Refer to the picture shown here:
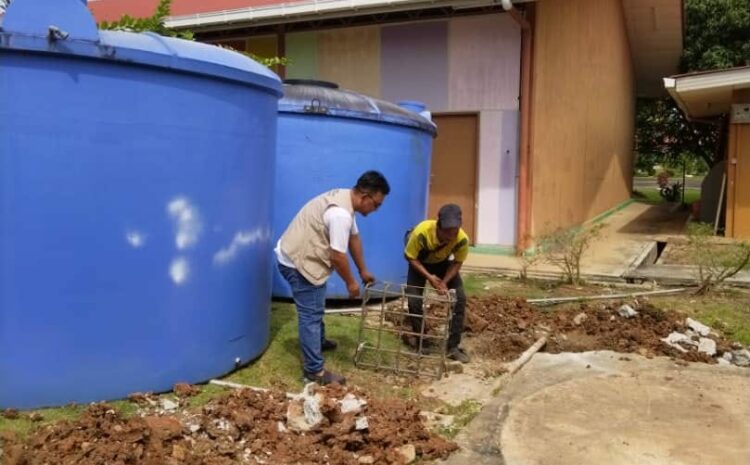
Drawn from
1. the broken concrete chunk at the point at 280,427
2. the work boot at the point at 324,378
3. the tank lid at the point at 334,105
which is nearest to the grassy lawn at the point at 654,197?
the tank lid at the point at 334,105

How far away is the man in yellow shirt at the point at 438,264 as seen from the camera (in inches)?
214

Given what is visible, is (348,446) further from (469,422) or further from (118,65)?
(118,65)

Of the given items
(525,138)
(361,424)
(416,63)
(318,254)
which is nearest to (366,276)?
(318,254)

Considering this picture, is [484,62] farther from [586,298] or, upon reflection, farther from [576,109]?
[586,298]

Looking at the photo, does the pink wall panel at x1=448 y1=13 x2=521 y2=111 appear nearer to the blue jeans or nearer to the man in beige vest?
the man in beige vest

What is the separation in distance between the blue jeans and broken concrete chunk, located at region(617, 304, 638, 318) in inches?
135

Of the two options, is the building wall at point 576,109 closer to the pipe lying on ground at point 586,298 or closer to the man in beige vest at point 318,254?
the pipe lying on ground at point 586,298

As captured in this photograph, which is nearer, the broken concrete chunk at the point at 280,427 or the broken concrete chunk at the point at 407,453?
the broken concrete chunk at the point at 407,453

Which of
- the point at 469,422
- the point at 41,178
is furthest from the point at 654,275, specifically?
the point at 41,178

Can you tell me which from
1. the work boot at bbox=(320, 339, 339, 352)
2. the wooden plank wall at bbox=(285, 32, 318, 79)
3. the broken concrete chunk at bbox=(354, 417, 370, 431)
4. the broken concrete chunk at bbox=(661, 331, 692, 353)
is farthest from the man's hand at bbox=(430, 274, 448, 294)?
the wooden plank wall at bbox=(285, 32, 318, 79)

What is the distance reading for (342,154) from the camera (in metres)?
7.16

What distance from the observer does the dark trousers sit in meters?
5.67

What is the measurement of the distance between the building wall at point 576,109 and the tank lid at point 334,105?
166 inches

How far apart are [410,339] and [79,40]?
3.54 meters
